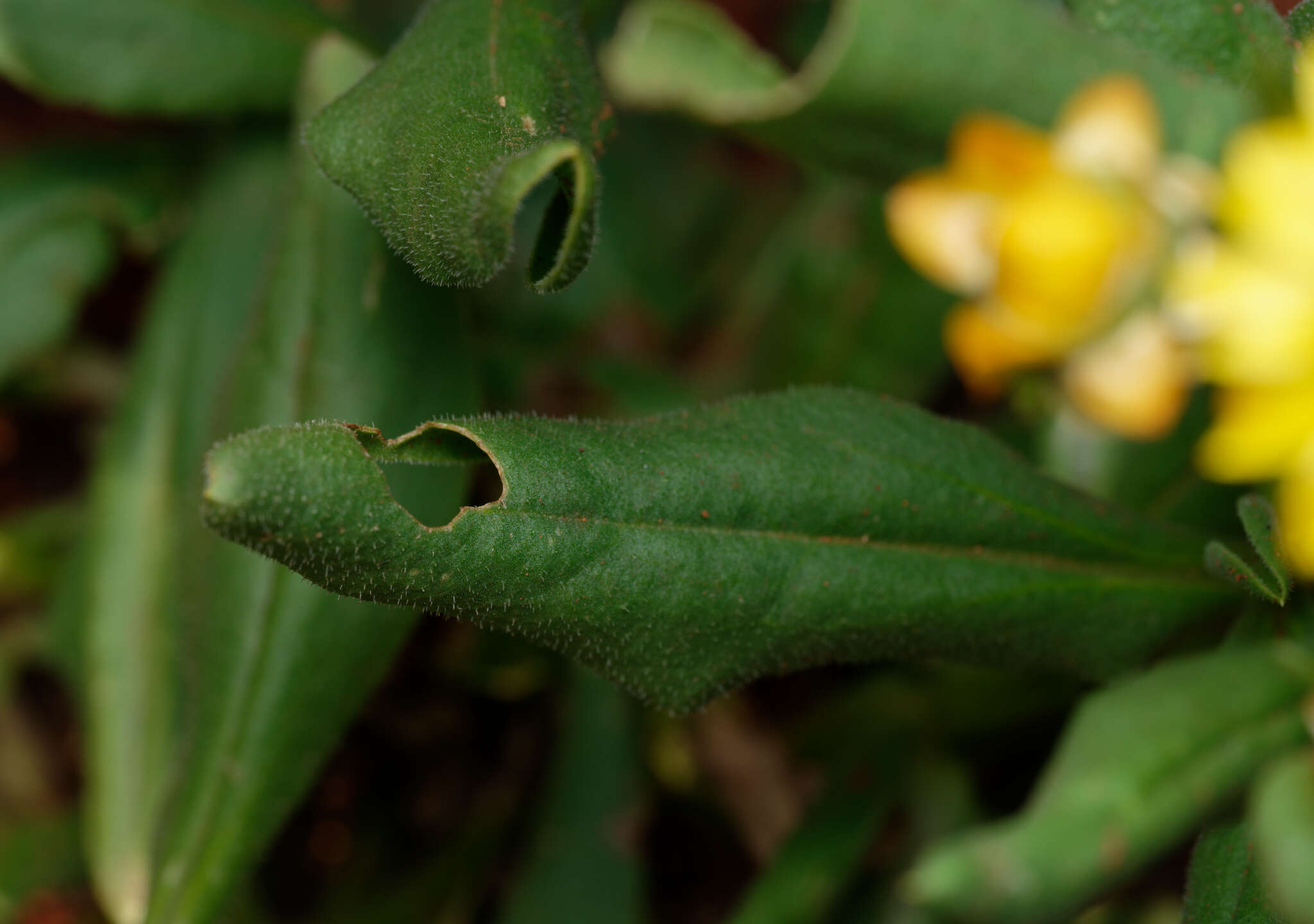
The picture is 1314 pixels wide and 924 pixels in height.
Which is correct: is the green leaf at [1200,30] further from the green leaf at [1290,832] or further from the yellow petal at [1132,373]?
the green leaf at [1290,832]

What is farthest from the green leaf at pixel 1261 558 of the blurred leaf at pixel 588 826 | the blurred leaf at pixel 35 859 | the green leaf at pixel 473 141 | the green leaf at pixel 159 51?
the blurred leaf at pixel 35 859

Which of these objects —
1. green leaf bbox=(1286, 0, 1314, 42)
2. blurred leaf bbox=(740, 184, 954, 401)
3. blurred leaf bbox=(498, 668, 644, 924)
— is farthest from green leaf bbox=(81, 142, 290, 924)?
green leaf bbox=(1286, 0, 1314, 42)

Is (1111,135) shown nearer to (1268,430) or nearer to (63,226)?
(1268,430)


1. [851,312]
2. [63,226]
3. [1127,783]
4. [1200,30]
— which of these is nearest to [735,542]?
[1127,783]

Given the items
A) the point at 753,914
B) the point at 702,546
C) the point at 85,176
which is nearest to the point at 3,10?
the point at 85,176

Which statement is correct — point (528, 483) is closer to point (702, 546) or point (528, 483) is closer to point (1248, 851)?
point (702, 546)

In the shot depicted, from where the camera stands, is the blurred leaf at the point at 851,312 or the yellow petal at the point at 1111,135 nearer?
the yellow petal at the point at 1111,135
